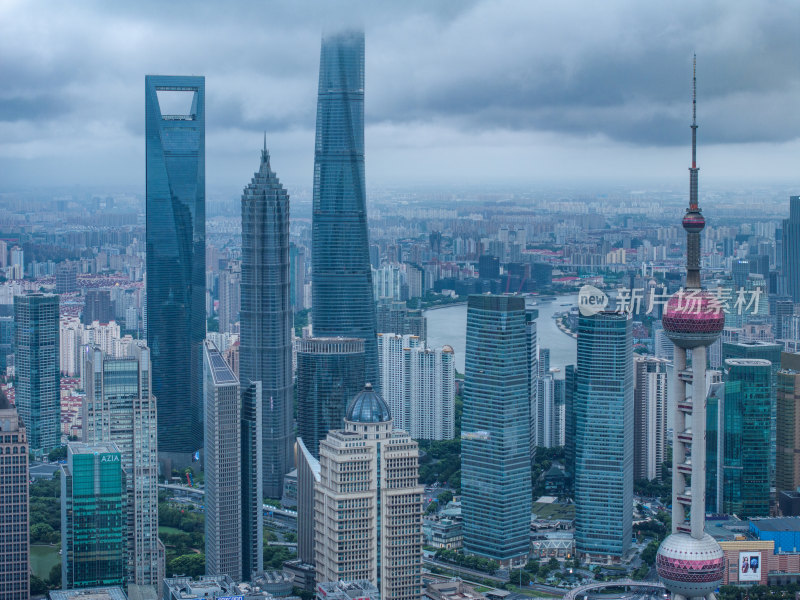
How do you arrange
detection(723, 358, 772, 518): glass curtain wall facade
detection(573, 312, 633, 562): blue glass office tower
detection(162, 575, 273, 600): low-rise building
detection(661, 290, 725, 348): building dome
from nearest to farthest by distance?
detection(162, 575, 273, 600): low-rise building, detection(661, 290, 725, 348): building dome, detection(573, 312, 633, 562): blue glass office tower, detection(723, 358, 772, 518): glass curtain wall facade

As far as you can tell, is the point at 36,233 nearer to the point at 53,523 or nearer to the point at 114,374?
the point at 114,374

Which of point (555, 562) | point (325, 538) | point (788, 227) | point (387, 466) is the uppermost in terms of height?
point (788, 227)

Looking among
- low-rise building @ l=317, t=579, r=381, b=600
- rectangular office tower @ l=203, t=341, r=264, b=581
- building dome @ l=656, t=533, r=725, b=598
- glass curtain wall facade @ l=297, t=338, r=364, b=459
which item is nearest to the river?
glass curtain wall facade @ l=297, t=338, r=364, b=459

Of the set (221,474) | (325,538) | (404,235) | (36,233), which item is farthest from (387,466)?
(404,235)

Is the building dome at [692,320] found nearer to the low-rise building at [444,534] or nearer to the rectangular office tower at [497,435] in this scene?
the rectangular office tower at [497,435]

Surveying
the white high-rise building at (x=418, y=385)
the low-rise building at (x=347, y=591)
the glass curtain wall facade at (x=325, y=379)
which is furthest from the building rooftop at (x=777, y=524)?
the white high-rise building at (x=418, y=385)

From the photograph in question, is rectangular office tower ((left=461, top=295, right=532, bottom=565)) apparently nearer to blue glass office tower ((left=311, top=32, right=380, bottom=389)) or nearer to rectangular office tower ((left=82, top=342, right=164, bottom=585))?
rectangular office tower ((left=82, top=342, right=164, bottom=585))
